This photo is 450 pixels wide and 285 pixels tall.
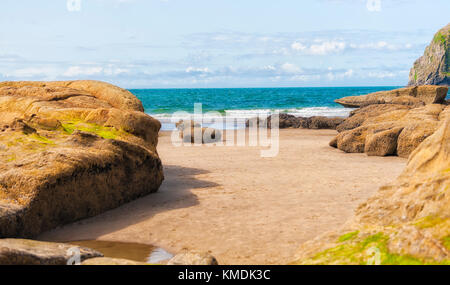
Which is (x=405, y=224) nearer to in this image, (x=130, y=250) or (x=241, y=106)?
(x=130, y=250)

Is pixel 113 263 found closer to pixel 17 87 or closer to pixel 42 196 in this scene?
pixel 42 196

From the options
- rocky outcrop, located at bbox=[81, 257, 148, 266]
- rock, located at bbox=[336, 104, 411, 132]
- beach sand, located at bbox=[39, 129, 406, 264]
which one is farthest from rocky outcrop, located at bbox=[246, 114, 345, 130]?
rocky outcrop, located at bbox=[81, 257, 148, 266]

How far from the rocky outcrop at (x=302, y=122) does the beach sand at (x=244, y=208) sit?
12028 millimetres

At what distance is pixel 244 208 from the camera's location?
24.4 feet

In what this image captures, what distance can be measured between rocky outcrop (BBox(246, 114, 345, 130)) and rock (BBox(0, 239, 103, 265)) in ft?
67.5

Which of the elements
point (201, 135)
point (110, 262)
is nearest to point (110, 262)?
point (110, 262)

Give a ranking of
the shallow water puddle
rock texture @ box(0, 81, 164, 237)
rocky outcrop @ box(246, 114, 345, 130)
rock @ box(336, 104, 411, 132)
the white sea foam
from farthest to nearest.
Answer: the white sea foam
rocky outcrop @ box(246, 114, 345, 130)
rock @ box(336, 104, 411, 132)
rock texture @ box(0, 81, 164, 237)
the shallow water puddle

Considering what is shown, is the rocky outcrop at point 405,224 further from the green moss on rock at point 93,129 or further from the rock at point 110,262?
the green moss on rock at point 93,129

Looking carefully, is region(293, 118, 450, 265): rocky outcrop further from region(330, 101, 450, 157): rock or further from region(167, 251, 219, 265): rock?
A: region(330, 101, 450, 157): rock

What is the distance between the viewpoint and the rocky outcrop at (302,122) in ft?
79.6

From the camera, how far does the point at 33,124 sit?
821cm

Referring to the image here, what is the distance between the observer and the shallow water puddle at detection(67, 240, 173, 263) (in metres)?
5.43

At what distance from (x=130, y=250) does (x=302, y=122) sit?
65.8 feet

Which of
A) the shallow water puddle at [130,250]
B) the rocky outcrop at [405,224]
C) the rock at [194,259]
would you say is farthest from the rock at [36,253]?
the rocky outcrop at [405,224]
